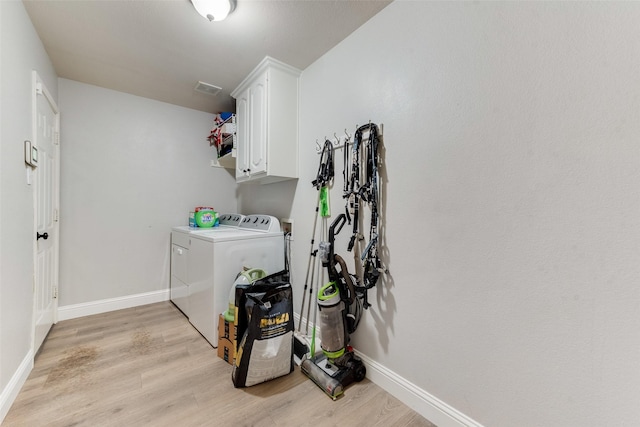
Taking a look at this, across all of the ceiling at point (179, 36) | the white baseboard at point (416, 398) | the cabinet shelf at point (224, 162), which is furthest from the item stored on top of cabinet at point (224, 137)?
the white baseboard at point (416, 398)

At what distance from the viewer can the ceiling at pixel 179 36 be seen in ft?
5.18

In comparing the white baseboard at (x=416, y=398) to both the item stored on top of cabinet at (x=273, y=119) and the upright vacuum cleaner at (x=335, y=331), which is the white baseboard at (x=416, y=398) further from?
the item stored on top of cabinet at (x=273, y=119)

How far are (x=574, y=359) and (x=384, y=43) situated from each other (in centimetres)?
182

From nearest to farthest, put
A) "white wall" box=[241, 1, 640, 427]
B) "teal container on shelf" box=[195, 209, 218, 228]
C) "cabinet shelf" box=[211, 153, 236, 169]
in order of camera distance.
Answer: "white wall" box=[241, 1, 640, 427] → "teal container on shelf" box=[195, 209, 218, 228] → "cabinet shelf" box=[211, 153, 236, 169]

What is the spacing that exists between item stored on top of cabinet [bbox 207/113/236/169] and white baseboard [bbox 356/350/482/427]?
2.48 m

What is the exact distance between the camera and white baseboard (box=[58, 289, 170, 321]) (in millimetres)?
2512

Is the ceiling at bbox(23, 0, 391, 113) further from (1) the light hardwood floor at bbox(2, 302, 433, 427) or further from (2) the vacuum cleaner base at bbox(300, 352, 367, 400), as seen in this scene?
(1) the light hardwood floor at bbox(2, 302, 433, 427)

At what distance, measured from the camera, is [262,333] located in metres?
1.54

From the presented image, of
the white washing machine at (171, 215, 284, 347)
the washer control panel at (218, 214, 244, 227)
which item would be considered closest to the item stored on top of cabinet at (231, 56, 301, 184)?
the white washing machine at (171, 215, 284, 347)

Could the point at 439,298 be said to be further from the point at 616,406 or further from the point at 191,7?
the point at 191,7

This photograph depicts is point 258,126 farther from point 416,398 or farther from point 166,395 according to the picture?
point 416,398

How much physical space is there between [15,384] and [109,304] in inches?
52.8

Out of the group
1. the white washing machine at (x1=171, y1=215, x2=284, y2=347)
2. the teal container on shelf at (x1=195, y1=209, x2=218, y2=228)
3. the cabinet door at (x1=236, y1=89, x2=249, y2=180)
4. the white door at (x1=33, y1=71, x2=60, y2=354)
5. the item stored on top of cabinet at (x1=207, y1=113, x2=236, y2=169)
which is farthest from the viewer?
the teal container on shelf at (x1=195, y1=209, x2=218, y2=228)

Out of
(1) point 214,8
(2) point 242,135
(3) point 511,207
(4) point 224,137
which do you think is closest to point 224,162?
(4) point 224,137
